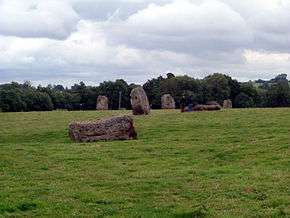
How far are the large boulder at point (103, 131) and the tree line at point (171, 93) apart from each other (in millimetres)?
56818

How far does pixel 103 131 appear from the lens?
2931 centimetres

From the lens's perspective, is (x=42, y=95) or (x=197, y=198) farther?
(x=42, y=95)

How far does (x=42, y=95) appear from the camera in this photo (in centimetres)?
8981

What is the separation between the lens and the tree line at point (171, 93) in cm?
8731

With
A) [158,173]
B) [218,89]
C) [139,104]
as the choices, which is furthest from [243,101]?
[158,173]

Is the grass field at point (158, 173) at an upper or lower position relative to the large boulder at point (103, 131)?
lower

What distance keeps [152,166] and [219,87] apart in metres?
74.2

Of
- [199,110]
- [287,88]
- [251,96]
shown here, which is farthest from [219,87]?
[199,110]

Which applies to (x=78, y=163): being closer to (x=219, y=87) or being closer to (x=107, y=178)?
(x=107, y=178)

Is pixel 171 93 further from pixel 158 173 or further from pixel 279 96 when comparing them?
pixel 158 173

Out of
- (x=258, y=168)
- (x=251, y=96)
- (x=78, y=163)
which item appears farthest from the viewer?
(x=251, y=96)

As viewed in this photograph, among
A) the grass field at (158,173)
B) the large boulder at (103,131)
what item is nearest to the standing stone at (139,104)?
the grass field at (158,173)

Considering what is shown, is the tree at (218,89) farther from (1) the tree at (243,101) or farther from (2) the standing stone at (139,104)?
(2) the standing stone at (139,104)

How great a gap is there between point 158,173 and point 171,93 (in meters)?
76.8
